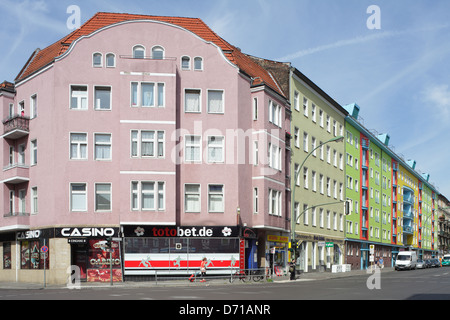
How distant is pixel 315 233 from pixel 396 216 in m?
40.3

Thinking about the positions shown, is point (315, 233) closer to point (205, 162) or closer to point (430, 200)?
point (205, 162)

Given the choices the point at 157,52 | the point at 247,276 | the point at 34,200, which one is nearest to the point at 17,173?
the point at 34,200

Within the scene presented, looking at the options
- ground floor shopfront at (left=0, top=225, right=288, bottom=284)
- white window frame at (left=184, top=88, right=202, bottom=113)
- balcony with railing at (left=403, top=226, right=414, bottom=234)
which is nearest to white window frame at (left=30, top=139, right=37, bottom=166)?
ground floor shopfront at (left=0, top=225, right=288, bottom=284)

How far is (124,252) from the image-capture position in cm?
3616

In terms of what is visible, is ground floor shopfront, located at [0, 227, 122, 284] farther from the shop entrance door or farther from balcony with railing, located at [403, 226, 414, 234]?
balcony with railing, located at [403, 226, 414, 234]

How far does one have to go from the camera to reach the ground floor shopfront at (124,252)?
116 feet

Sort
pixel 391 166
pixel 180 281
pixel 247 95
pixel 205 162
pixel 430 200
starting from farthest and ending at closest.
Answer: pixel 430 200 < pixel 391 166 < pixel 247 95 < pixel 205 162 < pixel 180 281

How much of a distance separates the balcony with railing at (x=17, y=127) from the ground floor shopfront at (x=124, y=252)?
6690 millimetres

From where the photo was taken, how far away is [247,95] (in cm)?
4134

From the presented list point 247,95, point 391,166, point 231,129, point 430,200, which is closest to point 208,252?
point 231,129

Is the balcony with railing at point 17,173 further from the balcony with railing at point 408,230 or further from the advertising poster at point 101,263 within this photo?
the balcony with railing at point 408,230

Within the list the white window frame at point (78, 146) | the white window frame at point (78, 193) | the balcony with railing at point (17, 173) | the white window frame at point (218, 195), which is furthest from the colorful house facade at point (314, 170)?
the balcony with railing at point (17, 173)

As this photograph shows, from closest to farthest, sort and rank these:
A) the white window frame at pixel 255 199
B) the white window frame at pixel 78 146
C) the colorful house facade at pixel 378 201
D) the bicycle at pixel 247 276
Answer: the bicycle at pixel 247 276 < the white window frame at pixel 78 146 < the white window frame at pixel 255 199 < the colorful house facade at pixel 378 201

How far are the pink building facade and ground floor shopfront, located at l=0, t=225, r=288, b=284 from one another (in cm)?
7
